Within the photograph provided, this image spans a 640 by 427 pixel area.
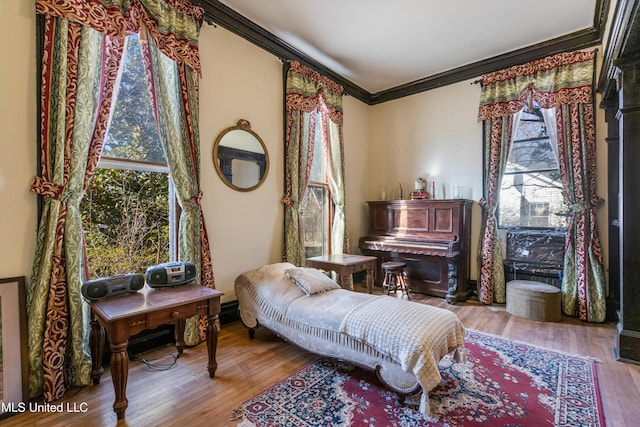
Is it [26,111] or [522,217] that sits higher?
[26,111]

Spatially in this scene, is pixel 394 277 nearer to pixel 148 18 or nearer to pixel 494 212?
pixel 494 212

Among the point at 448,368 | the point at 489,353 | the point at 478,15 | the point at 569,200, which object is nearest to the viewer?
the point at 448,368

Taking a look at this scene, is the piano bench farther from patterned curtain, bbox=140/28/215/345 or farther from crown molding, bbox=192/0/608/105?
crown molding, bbox=192/0/608/105

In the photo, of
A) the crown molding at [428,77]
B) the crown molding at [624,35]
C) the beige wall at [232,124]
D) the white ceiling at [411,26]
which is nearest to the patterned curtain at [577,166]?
the crown molding at [428,77]

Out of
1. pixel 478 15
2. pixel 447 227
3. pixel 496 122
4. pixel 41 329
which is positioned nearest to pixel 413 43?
pixel 478 15

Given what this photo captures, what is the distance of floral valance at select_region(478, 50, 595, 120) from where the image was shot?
3664 mm

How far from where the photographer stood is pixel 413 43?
3.90 m

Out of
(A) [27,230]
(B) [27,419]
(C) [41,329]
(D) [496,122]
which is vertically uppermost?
(D) [496,122]

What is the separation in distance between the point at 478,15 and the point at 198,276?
4.12m

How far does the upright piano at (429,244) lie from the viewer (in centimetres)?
419

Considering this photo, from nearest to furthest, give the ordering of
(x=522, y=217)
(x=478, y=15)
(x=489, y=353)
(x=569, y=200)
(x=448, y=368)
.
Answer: (x=448, y=368) < (x=489, y=353) < (x=478, y=15) < (x=569, y=200) < (x=522, y=217)

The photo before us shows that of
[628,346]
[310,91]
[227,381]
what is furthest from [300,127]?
[628,346]

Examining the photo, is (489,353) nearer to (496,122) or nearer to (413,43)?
(496,122)

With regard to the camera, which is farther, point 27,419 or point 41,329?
point 41,329
